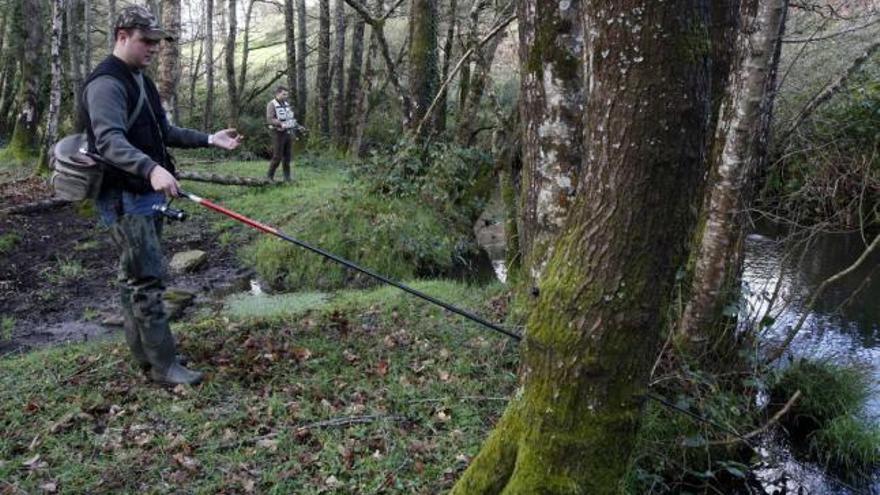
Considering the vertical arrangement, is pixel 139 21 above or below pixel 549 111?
above

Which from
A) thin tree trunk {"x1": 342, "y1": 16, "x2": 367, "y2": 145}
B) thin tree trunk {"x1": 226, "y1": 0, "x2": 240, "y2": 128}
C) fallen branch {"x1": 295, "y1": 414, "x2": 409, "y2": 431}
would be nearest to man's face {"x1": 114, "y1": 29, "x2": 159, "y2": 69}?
fallen branch {"x1": 295, "y1": 414, "x2": 409, "y2": 431}

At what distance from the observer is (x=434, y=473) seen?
13.1 ft

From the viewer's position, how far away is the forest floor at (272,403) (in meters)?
Result: 3.88

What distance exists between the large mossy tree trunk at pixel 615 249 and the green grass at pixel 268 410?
1.43 meters

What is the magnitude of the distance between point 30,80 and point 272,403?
43.9 ft

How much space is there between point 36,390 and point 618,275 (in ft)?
13.8

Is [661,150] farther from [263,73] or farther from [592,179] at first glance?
→ [263,73]

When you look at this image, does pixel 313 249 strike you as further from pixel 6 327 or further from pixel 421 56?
pixel 421 56

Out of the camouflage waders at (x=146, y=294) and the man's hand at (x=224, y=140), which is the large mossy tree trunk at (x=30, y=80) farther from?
the camouflage waders at (x=146, y=294)

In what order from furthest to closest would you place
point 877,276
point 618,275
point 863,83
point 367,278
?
point 863,83 < point 877,276 < point 367,278 < point 618,275

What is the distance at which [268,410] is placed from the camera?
4508mm

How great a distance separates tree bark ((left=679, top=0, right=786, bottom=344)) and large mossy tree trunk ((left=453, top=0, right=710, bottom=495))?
2.52m

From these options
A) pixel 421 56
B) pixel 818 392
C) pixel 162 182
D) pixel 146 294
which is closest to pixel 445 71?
pixel 421 56

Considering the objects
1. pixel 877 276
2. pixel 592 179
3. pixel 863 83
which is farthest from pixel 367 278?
pixel 863 83
